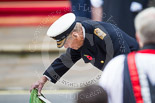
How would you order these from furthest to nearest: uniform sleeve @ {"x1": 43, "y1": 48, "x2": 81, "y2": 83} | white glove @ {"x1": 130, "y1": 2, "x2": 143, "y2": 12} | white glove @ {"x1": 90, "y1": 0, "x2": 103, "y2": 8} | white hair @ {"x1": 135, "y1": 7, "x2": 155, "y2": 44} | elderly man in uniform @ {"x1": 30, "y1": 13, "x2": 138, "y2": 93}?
white glove @ {"x1": 90, "y1": 0, "x2": 103, "y2": 8} → white glove @ {"x1": 130, "y1": 2, "x2": 143, "y2": 12} → uniform sleeve @ {"x1": 43, "y1": 48, "x2": 81, "y2": 83} → elderly man in uniform @ {"x1": 30, "y1": 13, "x2": 138, "y2": 93} → white hair @ {"x1": 135, "y1": 7, "x2": 155, "y2": 44}

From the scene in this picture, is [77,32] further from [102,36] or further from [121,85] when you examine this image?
[121,85]

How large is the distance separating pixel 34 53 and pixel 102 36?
10.2 ft

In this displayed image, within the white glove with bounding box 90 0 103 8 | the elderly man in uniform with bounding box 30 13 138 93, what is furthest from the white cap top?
the white glove with bounding box 90 0 103 8

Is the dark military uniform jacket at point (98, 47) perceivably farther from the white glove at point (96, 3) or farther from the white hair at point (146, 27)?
the white hair at point (146, 27)

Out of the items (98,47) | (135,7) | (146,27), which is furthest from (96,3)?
(146,27)

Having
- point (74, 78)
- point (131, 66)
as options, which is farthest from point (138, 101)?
point (74, 78)

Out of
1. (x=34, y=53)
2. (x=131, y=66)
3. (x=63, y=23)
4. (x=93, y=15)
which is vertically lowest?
(x=34, y=53)

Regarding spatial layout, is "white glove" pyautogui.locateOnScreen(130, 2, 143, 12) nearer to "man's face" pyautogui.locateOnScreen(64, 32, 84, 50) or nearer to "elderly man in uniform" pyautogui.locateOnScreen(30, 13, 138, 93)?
"elderly man in uniform" pyautogui.locateOnScreen(30, 13, 138, 93)

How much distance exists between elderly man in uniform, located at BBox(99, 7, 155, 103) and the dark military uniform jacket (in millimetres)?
923

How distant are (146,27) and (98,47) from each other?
1.15 meters

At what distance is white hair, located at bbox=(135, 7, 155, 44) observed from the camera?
1694 mm

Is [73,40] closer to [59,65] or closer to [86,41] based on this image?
[86,41]

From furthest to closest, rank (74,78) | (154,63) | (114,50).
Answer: (74,78) → (114,50) → (154,63)

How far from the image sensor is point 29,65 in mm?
5426
